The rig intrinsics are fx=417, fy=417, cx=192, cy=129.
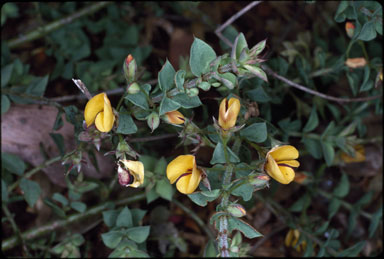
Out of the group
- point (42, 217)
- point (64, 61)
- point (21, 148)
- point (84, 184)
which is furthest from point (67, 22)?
point (42, 217)

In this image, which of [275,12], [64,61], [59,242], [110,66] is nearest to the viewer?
[59,242]

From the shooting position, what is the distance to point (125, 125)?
78.0 inches

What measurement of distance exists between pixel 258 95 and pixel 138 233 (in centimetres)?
112

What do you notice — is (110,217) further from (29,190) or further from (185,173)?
(185,173)

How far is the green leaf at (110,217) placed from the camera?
269 cm

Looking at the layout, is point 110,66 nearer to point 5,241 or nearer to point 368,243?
point 5,241

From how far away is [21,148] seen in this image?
10.4 feet

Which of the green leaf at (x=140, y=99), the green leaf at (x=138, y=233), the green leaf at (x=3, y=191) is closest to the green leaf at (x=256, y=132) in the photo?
the green leaf at (x=140, y=99)

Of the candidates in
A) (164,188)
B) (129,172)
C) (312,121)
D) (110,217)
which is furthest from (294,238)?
(129,172)

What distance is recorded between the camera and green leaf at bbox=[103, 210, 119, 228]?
2693 mm

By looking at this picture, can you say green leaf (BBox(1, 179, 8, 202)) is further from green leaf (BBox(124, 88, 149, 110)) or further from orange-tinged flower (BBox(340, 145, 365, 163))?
orange-tinged flower (BBox(340, 145, 365, 163))

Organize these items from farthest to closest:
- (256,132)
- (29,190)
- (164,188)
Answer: (29,190) < (164,188) < (256,132)

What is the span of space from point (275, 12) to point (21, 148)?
2633 mm

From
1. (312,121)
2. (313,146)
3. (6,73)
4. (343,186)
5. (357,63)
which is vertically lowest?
(343,186)
